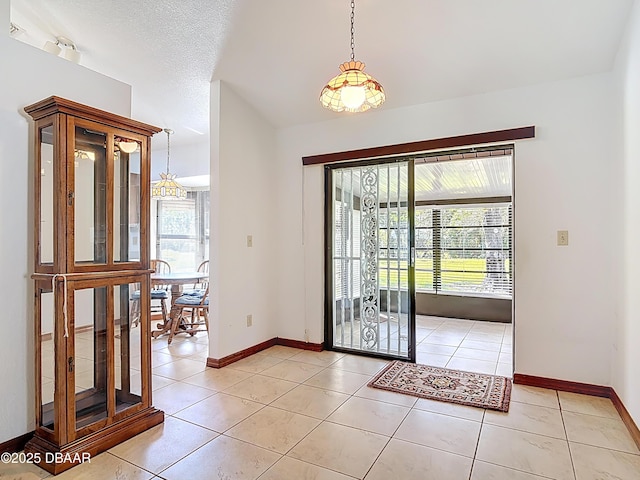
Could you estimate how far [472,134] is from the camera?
11.0ft

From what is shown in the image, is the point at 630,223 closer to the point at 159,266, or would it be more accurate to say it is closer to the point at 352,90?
the point at 352,90

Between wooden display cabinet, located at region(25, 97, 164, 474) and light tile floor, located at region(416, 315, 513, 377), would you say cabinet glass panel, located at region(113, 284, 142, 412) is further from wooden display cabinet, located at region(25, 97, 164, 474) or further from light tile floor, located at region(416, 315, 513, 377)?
light tile floor, located at region(416, 315, 513, 377)

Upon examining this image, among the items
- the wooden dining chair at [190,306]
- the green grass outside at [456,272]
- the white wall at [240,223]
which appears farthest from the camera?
the green grass outside at [456,272]

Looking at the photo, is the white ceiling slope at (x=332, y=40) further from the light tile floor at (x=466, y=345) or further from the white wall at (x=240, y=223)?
the light tile floor at (x=466, y=345)

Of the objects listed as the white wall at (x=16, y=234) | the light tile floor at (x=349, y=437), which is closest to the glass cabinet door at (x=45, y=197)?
the white wall at (x=16, y=234)

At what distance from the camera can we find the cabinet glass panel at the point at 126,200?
230cm

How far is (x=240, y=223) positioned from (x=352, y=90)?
2.06m

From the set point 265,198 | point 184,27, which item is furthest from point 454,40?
point 265,198

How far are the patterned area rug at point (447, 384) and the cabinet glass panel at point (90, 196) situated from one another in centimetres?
226

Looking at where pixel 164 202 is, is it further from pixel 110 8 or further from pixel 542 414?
pixel 542 414

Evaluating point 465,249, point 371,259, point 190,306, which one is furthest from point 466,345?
point 190,306

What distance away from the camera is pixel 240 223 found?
12.5ft

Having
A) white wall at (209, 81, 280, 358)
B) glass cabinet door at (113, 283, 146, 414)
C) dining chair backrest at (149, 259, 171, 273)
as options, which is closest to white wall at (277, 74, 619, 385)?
white wall at (209, 81, 280, 358)

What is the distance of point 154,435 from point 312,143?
9.91ft
